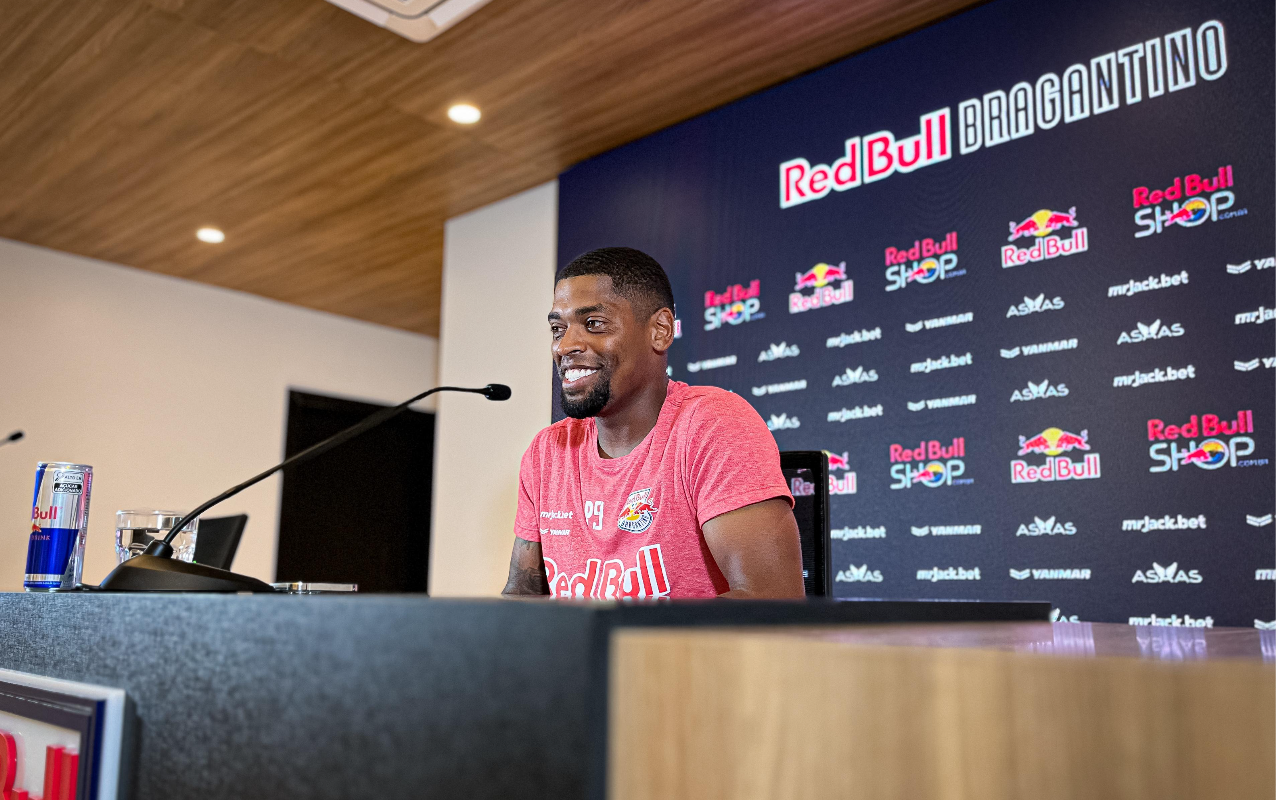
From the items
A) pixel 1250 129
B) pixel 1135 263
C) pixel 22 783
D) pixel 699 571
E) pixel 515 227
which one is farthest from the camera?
pixel 515 227

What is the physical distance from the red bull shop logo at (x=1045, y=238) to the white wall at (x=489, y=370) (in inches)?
73.6

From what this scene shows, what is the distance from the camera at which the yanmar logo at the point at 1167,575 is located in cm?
217

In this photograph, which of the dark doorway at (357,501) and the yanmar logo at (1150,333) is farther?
the dark doorway at (357,501)

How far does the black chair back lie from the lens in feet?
10.2

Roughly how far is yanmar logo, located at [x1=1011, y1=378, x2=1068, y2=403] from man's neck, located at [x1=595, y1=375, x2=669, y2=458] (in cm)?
124

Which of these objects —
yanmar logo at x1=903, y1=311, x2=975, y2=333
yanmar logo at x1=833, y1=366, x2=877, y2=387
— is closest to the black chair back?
yanmar logo at x1=833, y1=366, x2=877, y2=387

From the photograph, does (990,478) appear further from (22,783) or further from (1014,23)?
(22,783)

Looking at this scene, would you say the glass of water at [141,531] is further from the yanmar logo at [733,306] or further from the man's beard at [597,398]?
the yanmar logo at [733,306]

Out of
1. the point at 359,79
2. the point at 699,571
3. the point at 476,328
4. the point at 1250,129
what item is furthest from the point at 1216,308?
the point at 476,328

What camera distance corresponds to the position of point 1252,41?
2223 mm

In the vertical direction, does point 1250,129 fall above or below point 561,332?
above

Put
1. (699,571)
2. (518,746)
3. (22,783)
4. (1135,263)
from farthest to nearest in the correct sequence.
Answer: (1135,263)
(699,571)
(22,783)
(518,746)

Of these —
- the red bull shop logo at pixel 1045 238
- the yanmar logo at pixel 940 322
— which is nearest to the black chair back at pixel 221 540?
the yanmar logo at pixel 940 322

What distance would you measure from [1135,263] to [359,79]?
8.01 feet
